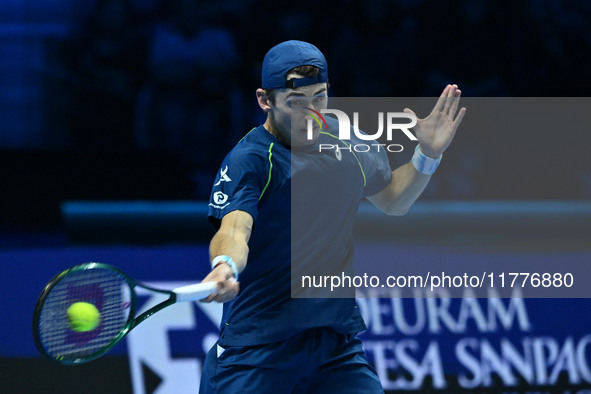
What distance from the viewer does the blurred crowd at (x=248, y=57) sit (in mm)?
6359

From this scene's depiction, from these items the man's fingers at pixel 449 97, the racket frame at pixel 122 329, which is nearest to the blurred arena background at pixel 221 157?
the man's fingers at pixel 449 97

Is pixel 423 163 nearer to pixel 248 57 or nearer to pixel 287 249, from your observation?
pixel 287 249

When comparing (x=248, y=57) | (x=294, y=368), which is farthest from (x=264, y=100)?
(x=248, y=57)

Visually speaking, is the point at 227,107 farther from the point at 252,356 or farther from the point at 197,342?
the point at 252,356

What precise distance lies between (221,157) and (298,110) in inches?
112

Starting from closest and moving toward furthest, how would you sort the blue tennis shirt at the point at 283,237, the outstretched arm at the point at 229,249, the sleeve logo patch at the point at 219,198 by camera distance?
1. the outstretched arm at the point at 229,249
2. the sleeve logo patch at the point at 219,198
3. the blue tennis shirt at the point at 283,237

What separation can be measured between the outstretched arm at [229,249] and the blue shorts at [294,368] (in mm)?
462

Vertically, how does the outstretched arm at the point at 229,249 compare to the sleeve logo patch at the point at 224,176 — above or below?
below

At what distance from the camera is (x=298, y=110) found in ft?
11.3

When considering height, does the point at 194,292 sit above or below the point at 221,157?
below

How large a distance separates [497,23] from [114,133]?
2.71 meters

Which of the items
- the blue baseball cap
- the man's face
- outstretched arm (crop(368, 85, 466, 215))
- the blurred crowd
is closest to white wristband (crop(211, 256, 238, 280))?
the man's face

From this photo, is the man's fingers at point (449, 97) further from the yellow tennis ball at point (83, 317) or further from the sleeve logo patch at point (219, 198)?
the yellow tennis ball at point (83, 317)

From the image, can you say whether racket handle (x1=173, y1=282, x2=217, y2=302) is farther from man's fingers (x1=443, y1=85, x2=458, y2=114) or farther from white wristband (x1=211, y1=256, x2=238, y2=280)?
man's fingers (x1=443, y1=85, x2=458, y2=114)
